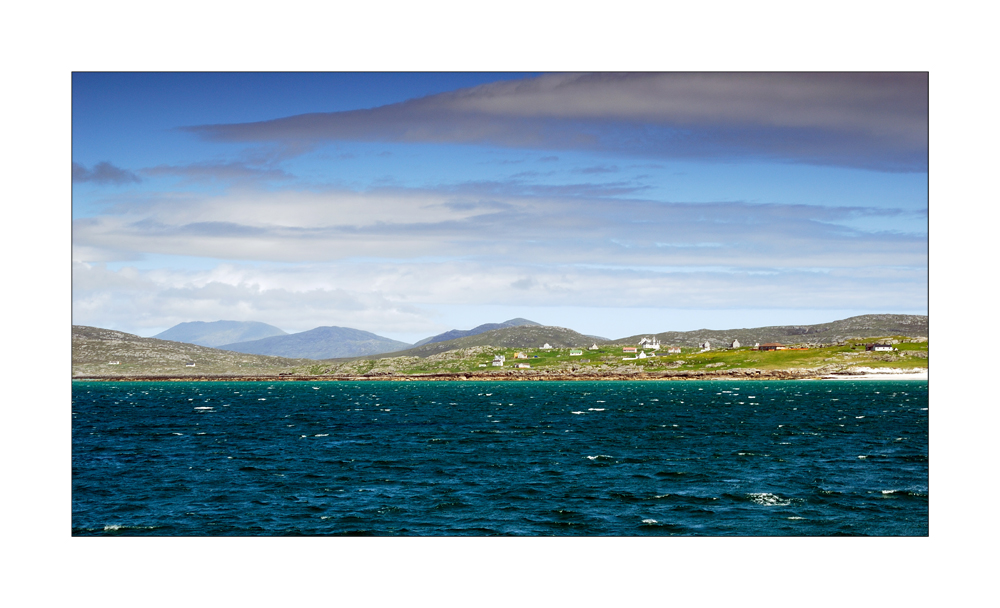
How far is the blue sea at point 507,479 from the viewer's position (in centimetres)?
3083

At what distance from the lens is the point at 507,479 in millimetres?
40875

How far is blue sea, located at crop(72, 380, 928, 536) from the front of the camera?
101ft

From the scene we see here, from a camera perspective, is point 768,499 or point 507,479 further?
point 507,479

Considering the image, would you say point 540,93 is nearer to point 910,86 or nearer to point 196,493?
point 910,86

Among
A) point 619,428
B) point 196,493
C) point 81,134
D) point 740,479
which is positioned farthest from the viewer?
point 619,428

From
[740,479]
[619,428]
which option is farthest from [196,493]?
[619,428]

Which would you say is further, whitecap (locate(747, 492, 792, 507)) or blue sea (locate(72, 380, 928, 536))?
whitecap (locate(747, 492, 792, 507))

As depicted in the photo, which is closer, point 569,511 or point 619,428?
point 569,511

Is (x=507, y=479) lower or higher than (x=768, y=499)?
lower

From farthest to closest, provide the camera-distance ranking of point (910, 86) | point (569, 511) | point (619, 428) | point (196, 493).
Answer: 1. point (619, 428)
2. point (196, 493)
3. point (569, 511)
4. point (910, 86)

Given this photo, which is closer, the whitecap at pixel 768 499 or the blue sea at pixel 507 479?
the blue sea at pixel 507 479
